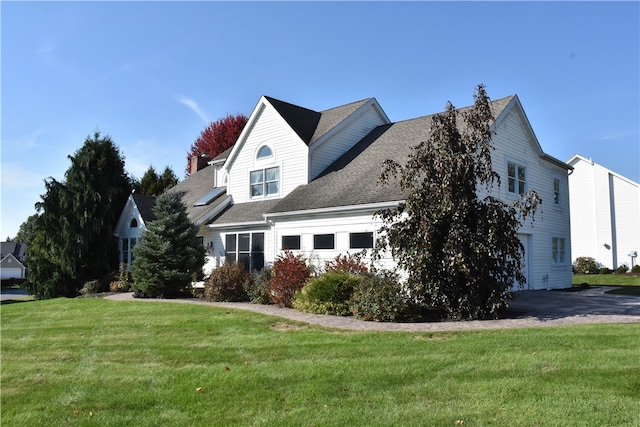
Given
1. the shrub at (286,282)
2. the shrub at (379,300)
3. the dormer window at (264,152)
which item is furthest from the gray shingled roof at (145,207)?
the shrub at (379,300)

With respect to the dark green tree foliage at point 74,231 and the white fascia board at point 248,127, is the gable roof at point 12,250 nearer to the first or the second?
the dark green tree foliage at point 74,231

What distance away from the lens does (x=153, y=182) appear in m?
43.2

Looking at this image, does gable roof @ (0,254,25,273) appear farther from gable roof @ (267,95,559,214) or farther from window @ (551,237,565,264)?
window @ (551,237,565,264)

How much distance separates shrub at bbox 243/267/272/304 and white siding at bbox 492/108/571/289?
9.44 meters

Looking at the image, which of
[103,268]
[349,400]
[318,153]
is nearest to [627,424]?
[349,400]

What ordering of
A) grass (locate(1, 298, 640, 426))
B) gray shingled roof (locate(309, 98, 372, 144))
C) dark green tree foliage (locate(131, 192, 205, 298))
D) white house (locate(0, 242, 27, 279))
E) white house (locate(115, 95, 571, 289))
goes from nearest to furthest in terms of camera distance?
grass (locate(1, 298, 640, 426))
white house (locate(115, 95, 571, 289))
dark green tree foliage (locate(131, 192, 205, 298))
gray shingled roof (locate(309, 98, 372, 144))
white house (locate(0, 242, 27, 279))

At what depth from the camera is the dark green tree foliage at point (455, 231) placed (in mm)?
11953

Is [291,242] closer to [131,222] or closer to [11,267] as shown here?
[131,222]

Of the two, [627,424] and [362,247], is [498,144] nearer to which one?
[362,247]

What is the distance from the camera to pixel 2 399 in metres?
6.54

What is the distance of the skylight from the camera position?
83.7 feet

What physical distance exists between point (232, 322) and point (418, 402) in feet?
22.9

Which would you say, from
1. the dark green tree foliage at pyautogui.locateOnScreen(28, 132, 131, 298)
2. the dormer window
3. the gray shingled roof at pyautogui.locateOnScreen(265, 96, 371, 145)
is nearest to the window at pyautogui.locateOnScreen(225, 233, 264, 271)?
the dormer window

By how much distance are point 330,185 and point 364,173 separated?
4.81ft
